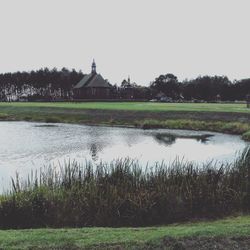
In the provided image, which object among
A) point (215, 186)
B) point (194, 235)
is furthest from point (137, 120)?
point (194, 235)

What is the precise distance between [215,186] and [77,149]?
19.6 metres

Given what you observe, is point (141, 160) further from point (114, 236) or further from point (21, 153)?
point (114, 236)

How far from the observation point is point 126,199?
12820 mm

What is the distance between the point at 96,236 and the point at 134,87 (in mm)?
124650

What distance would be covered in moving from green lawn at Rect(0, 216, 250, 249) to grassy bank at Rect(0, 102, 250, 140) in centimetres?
3130

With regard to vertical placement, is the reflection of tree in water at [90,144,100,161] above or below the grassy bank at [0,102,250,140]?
below

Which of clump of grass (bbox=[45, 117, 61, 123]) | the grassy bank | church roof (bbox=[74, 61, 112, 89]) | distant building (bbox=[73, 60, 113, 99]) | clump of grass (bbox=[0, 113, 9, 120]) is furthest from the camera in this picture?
distant building (bbox=[73, 60, 113, 99])

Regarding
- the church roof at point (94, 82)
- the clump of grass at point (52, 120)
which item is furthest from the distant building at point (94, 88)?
the clump of grass at point (52, 120)

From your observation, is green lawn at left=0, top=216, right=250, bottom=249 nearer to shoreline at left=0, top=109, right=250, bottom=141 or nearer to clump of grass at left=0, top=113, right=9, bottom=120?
shoreline at left=0, top=109, right=250, bottom=141

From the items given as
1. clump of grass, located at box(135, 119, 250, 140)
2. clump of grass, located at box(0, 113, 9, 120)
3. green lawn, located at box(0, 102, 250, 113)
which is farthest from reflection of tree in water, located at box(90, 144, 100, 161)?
clump of grass, located at box(0, 113, 9, 120)

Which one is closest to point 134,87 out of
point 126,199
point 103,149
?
point 103,149

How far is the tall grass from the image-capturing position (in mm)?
12219

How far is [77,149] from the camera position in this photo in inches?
1294

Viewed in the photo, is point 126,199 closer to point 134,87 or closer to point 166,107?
point 166,107
